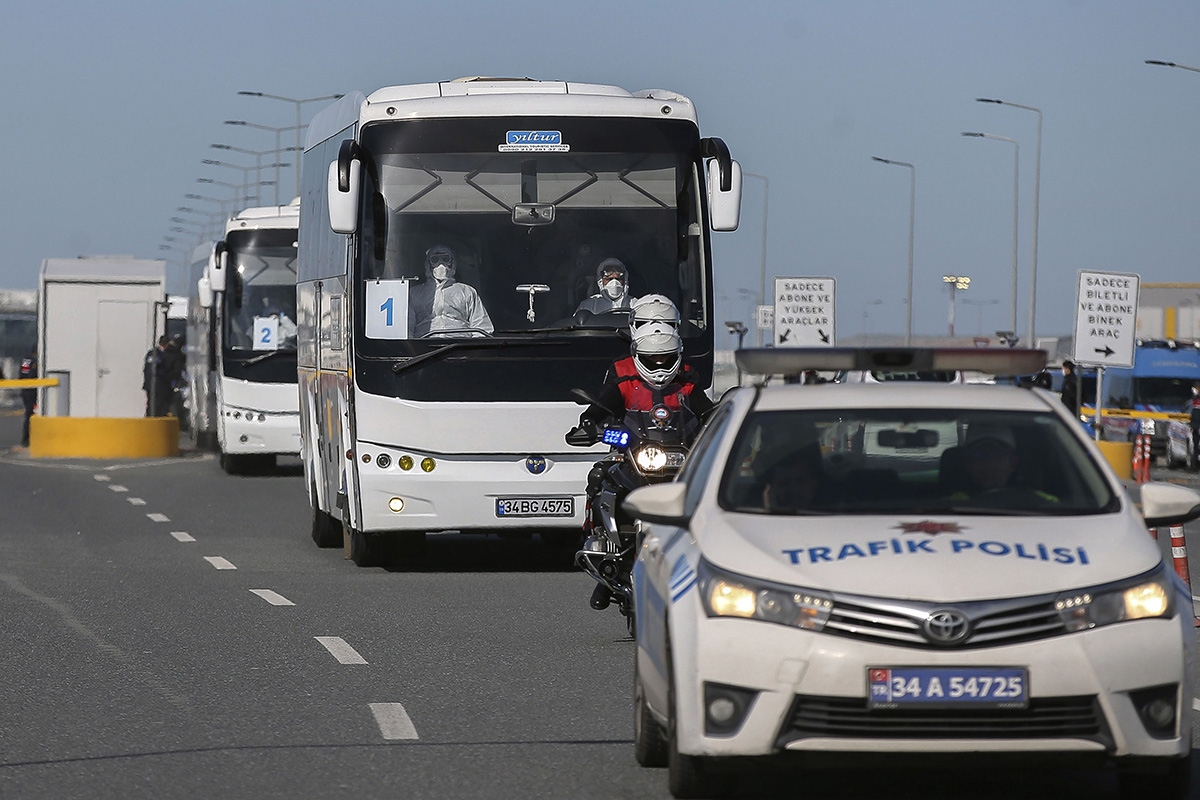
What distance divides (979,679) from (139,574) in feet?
34.3

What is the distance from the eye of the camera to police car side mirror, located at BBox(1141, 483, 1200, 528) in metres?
7.18

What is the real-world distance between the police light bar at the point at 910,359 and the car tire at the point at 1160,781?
145cm

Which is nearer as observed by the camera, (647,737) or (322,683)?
(647,737)

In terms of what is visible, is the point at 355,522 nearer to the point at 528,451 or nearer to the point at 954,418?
the point at 528,451

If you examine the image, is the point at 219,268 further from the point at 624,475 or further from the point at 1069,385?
the point at 624,475

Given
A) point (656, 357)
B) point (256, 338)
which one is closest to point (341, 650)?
point (656, 357)

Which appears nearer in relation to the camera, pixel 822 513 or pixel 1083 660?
pixel 1083 660

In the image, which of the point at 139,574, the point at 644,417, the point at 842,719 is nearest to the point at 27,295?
the point at 139,574

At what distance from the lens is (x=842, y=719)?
645 cm

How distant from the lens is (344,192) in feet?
50.1

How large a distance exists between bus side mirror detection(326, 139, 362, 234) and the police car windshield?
8.01m

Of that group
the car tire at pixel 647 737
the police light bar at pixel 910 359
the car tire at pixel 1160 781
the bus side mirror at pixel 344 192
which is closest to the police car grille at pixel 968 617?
the car tire at pixel 1160 781

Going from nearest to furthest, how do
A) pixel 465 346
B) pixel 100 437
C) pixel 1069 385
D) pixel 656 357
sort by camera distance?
pixel 656 357, pixel 465 346, pixel 100 437, pixel 1069 385

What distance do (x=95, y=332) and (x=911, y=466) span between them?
32.1m
